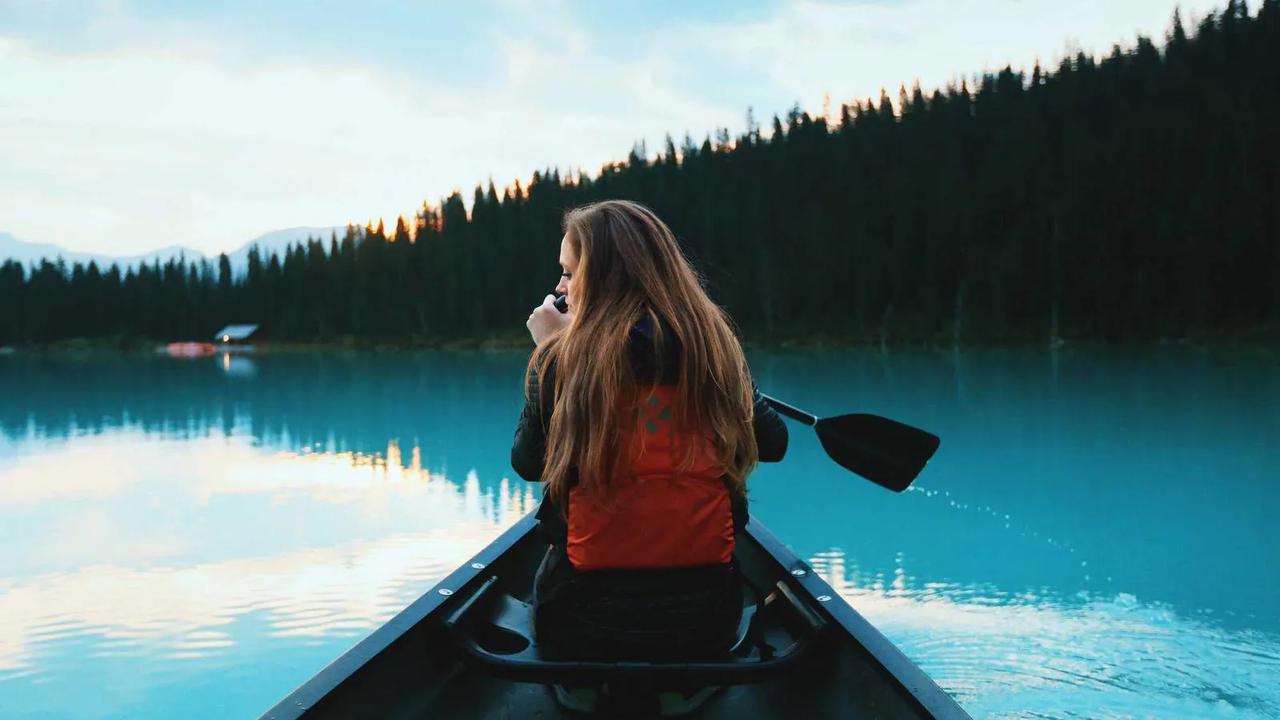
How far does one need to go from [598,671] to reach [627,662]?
0.25 feet

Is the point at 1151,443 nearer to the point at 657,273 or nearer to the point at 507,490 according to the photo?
the point at 507,490

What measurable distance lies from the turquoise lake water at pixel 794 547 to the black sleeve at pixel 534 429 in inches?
110

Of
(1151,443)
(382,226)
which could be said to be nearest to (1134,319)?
(1151,443)

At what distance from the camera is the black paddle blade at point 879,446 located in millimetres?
3516

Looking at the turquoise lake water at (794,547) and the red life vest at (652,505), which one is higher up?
the red life vest at (652,505)

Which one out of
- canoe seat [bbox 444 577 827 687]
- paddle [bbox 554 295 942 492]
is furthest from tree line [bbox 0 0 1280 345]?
canoe seat [bbox 444 577 827 687]

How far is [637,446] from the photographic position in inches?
83.0

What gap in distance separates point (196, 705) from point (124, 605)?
219cm

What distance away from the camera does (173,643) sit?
558cm

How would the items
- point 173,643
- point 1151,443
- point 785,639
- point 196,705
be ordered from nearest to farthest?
point 785,639, point 196,705, point 173,643, point 1151,443

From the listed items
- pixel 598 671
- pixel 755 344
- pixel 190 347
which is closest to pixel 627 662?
pixel 598 671

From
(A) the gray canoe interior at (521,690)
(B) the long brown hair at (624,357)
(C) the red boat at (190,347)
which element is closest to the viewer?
(B) the long brown hair at (624,357)

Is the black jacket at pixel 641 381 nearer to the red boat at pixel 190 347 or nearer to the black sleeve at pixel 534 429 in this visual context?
the black sleeve at pixel 534 429

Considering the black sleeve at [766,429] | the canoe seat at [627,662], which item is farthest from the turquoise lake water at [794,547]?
the black sleeve at [766,429]
